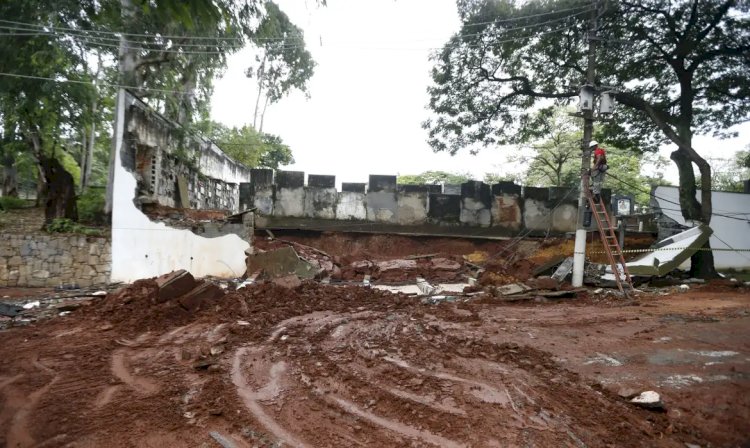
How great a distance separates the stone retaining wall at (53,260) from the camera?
9.01m

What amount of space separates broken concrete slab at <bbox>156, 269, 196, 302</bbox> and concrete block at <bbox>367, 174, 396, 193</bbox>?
7234mm

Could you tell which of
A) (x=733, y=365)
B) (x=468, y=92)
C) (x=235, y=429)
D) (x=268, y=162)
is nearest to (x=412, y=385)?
(x=235, y=429)

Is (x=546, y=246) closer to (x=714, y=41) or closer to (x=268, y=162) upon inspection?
(x=714, y=41)

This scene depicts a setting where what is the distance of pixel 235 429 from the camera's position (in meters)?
2.96

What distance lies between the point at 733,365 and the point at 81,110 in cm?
1426

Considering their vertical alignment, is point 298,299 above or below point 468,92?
below

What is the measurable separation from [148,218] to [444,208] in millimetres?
8706

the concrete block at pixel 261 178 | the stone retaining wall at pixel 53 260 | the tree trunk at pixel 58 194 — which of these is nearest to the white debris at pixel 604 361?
the stone retaining wall at pixel 53 260

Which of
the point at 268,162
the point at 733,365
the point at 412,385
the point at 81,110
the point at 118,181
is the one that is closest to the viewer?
the point at 412,385

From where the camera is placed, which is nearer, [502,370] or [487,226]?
[502,370]

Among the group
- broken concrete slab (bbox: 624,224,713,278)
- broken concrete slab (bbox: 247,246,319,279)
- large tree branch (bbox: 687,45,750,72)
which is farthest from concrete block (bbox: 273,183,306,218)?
large tree branch (bbox: 687,45,750,72)

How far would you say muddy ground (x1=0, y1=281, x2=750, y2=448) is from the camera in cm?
295

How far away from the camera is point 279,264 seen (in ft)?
32.7

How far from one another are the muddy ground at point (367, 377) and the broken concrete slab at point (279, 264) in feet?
9.93
